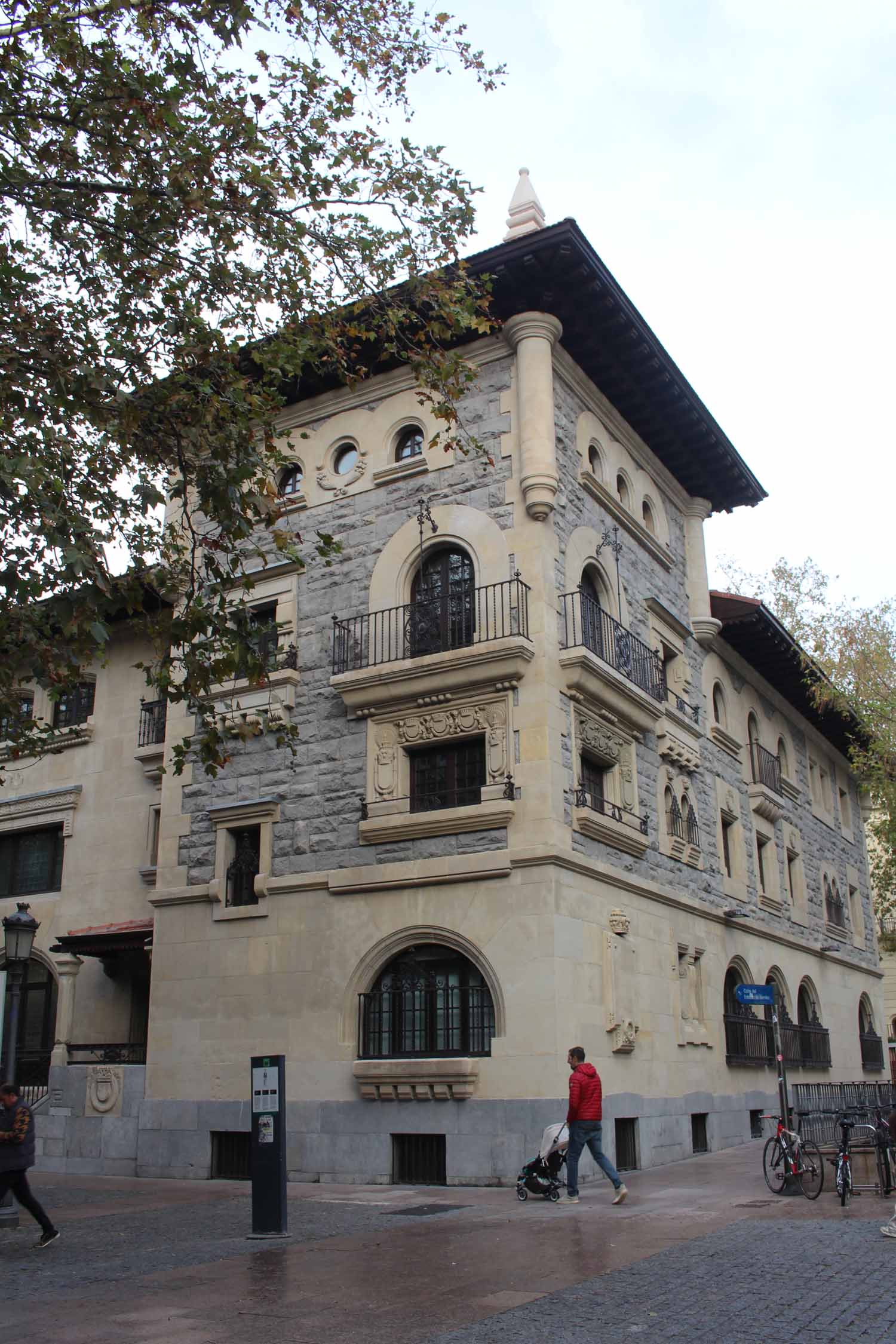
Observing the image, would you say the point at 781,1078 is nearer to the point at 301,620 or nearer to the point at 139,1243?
the point at 139,1243

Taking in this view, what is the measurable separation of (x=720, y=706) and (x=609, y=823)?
934 cm

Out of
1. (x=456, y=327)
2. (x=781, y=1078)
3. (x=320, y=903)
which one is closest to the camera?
(x=456, y=327)

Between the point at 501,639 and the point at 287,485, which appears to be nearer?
the point at 501,639

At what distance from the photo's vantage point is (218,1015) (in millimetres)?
19094

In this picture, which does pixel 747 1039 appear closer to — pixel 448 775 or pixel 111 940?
pixel 448 775

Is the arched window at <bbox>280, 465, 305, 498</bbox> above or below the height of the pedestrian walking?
above

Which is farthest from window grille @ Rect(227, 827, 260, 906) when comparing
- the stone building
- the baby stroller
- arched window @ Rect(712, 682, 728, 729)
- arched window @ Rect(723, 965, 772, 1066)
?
arched window @ Rect(712, 682, 728, 729)

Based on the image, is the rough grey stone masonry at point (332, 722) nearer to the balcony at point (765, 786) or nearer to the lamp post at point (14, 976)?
the lamp post at point (14, 976)

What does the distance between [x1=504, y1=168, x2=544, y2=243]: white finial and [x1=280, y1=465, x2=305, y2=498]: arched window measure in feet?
17.8

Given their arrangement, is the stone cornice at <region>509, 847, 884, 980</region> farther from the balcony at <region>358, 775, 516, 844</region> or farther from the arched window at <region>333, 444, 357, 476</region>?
the arched window at <region>333, 444, 357, 476</region>

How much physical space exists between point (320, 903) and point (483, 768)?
3318mm

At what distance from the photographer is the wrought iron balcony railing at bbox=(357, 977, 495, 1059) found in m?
16.9

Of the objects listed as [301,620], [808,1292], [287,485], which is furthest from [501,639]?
[808,1292]

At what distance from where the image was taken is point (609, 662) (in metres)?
19.4
